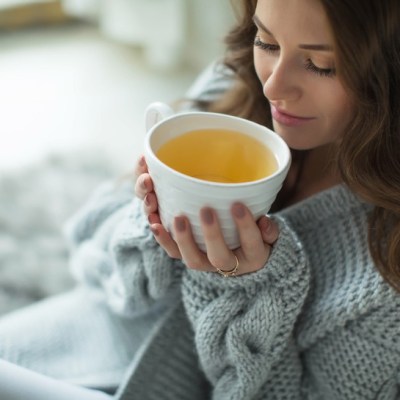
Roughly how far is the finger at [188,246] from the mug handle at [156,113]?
0.13 metres

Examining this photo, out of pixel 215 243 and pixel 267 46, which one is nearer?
pixel 215 243

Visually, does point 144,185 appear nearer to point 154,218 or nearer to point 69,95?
point 154,218

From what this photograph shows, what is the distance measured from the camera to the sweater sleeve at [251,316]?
758mm

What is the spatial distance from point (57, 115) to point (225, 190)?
4.75 ft

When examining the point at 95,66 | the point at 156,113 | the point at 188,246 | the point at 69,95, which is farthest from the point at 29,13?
the point at 188,246

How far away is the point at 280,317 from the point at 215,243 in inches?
6.8

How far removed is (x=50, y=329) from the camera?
950 mm

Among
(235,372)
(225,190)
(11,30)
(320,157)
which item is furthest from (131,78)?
(225,190)

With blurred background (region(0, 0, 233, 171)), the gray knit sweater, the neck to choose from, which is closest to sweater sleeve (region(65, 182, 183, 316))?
the gray knit sweater

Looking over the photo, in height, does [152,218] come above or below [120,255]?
above

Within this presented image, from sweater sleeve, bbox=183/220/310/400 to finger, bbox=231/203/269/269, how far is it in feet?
0.09

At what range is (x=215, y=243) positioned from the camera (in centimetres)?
64

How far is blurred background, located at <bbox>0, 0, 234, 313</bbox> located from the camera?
1460 millimetres

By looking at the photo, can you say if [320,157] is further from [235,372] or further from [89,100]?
[89,100]
